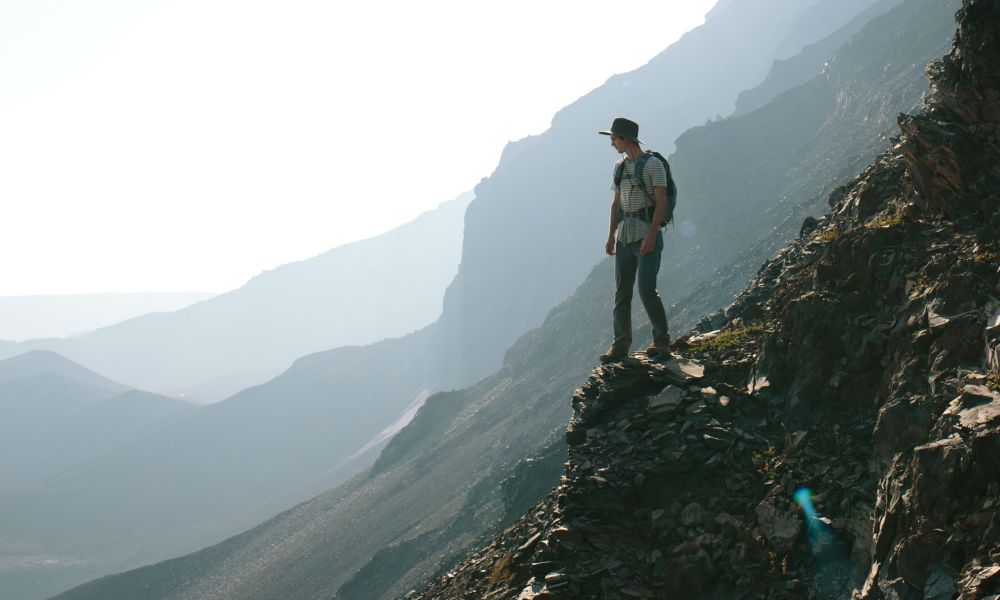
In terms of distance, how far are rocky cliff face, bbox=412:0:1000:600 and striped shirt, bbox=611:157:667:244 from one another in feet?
5.96

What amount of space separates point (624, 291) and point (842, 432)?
3.70m


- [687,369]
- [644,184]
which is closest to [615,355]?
[687,369]

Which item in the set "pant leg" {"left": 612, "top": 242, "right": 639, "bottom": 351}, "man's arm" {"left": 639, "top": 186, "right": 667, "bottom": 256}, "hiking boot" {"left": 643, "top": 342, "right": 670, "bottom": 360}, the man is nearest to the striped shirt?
the man

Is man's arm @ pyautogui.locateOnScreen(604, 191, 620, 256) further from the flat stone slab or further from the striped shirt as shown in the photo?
the flat stone slab

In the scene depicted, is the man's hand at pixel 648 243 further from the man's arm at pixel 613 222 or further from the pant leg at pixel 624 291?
the man's arm at pixel 613 222

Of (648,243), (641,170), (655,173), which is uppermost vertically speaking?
(641,170)

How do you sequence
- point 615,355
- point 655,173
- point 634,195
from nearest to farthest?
point 655,173
point 634,195
point 615,355

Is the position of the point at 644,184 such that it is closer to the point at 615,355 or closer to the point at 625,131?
the point at 625,131

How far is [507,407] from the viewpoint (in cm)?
9144

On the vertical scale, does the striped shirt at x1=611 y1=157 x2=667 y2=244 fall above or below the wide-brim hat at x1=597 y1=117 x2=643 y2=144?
below

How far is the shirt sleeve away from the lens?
30.5 feet

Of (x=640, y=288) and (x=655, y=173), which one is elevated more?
(x=655, y=173)

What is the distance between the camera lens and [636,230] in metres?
9.66

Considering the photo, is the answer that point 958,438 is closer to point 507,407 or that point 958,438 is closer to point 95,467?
point 507,407
